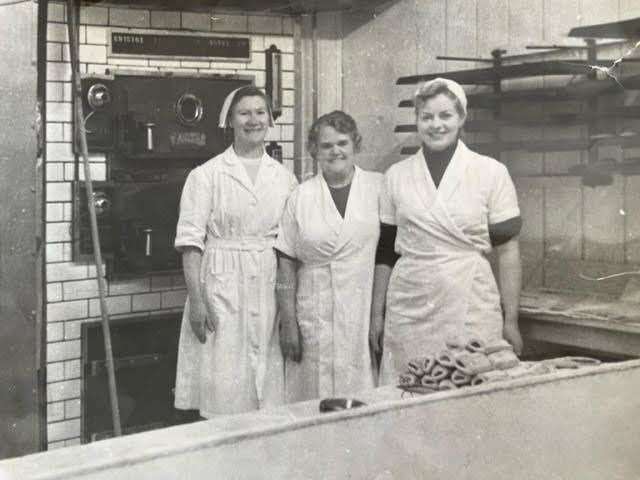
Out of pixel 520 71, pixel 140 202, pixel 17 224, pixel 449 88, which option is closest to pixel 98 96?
pixel 140 202

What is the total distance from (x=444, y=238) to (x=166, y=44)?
874mm

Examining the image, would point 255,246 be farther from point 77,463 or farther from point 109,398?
point 77,463

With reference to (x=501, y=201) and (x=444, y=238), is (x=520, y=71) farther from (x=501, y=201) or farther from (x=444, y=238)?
(x=444, y=238)

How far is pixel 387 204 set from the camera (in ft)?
6.99

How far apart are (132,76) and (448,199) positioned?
2.87 ft

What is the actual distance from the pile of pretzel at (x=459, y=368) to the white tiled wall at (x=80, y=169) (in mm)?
733

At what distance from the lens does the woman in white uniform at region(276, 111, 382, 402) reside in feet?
6.89

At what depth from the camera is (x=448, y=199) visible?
81.4 inches

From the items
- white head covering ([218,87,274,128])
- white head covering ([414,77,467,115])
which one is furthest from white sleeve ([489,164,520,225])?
white head covering ([218,87,274,128])

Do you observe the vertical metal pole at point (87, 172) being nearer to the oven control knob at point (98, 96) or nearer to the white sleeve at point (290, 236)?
the oven control knob at point (98, 96)

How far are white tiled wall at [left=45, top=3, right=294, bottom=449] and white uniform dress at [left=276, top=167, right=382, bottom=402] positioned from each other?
0.22 metres

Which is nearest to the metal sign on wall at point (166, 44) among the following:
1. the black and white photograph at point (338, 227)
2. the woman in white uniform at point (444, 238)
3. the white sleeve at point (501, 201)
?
the black and white photograph at point (338, 227)

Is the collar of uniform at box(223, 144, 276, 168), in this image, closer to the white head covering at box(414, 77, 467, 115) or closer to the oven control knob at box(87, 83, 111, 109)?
the oven control knob at box(87, 83, 111, 109)

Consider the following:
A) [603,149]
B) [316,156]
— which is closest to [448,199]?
[316,156]
